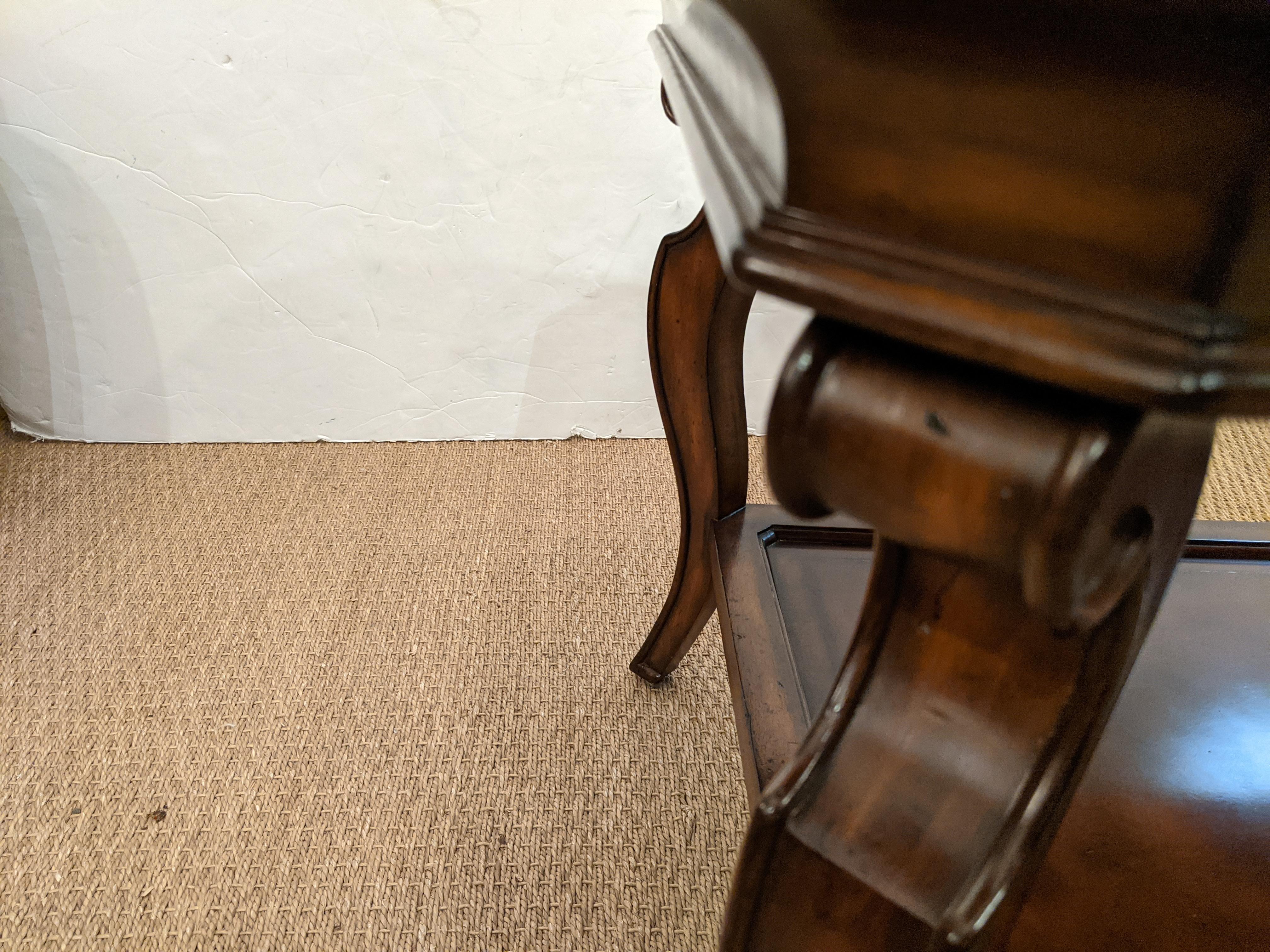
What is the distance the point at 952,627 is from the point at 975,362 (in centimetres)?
10

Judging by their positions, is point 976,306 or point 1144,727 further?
point 1144,727

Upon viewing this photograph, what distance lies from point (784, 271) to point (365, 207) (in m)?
0.89

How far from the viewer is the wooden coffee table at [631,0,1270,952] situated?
122mm

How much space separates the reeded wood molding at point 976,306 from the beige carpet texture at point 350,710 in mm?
545

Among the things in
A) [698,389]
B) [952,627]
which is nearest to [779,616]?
[698,389]

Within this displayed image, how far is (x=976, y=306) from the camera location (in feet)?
0.44

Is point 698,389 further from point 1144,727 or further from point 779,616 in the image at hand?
point 1144,727

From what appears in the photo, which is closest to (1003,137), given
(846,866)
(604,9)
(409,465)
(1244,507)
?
(846,866)

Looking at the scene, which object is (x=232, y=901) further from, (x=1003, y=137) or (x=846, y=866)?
(x=1003, y=137)

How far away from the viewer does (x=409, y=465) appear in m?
1.05

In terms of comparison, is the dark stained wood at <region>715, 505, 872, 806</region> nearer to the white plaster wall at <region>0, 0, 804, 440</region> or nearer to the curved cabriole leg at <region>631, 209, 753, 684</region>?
the curved cabriole leg at <region>631, 209, 753, 684</region>

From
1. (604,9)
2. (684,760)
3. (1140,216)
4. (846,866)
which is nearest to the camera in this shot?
(1140,216)

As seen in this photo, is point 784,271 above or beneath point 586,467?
above

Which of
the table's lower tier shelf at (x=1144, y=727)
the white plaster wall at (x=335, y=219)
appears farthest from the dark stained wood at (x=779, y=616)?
the white plaster wall at (x=335, y=219)
